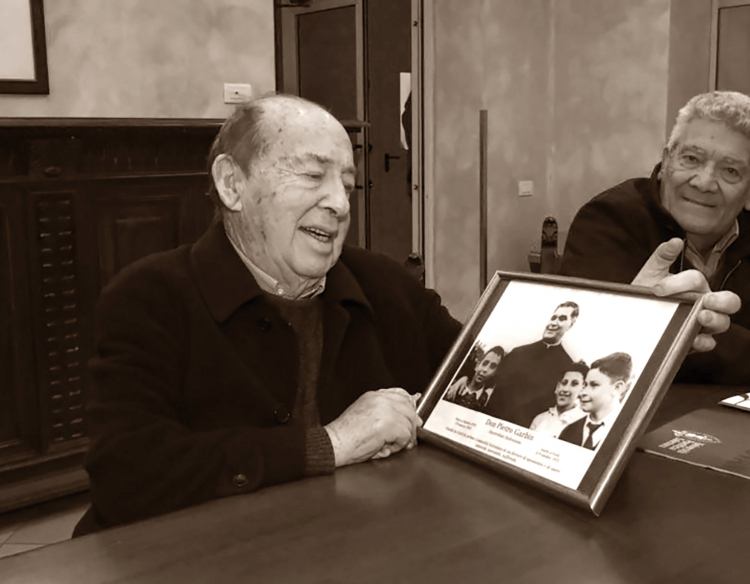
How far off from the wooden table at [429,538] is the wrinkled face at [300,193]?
390 millimetres

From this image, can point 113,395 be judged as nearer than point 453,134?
Yes

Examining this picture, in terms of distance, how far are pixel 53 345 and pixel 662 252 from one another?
2.14 meters

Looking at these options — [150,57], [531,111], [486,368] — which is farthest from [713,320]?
[531,111]

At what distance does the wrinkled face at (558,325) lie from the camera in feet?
3.54

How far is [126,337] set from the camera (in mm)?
1160

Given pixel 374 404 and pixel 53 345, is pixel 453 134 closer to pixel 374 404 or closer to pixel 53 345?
pixel 53 345

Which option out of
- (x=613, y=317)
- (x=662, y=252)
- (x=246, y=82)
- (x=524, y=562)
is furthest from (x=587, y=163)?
(x=524, y=562)

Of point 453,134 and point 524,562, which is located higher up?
point 453,134

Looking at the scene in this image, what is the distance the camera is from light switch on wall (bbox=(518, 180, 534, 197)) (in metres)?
5.29

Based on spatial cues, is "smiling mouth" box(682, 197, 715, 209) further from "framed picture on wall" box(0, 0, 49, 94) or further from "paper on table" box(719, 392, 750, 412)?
"framed picture on wall" box(0, 0, 49, 94)

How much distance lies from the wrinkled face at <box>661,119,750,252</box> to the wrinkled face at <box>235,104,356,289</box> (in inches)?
38.0

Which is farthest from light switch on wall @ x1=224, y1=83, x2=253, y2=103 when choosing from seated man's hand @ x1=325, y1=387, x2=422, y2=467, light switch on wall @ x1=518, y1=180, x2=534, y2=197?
seated man's hand @ x1=325, y1=387, x2=422, y2=467

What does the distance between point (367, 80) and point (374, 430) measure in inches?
203

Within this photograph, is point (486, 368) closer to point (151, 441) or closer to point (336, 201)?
point (336, 201)
